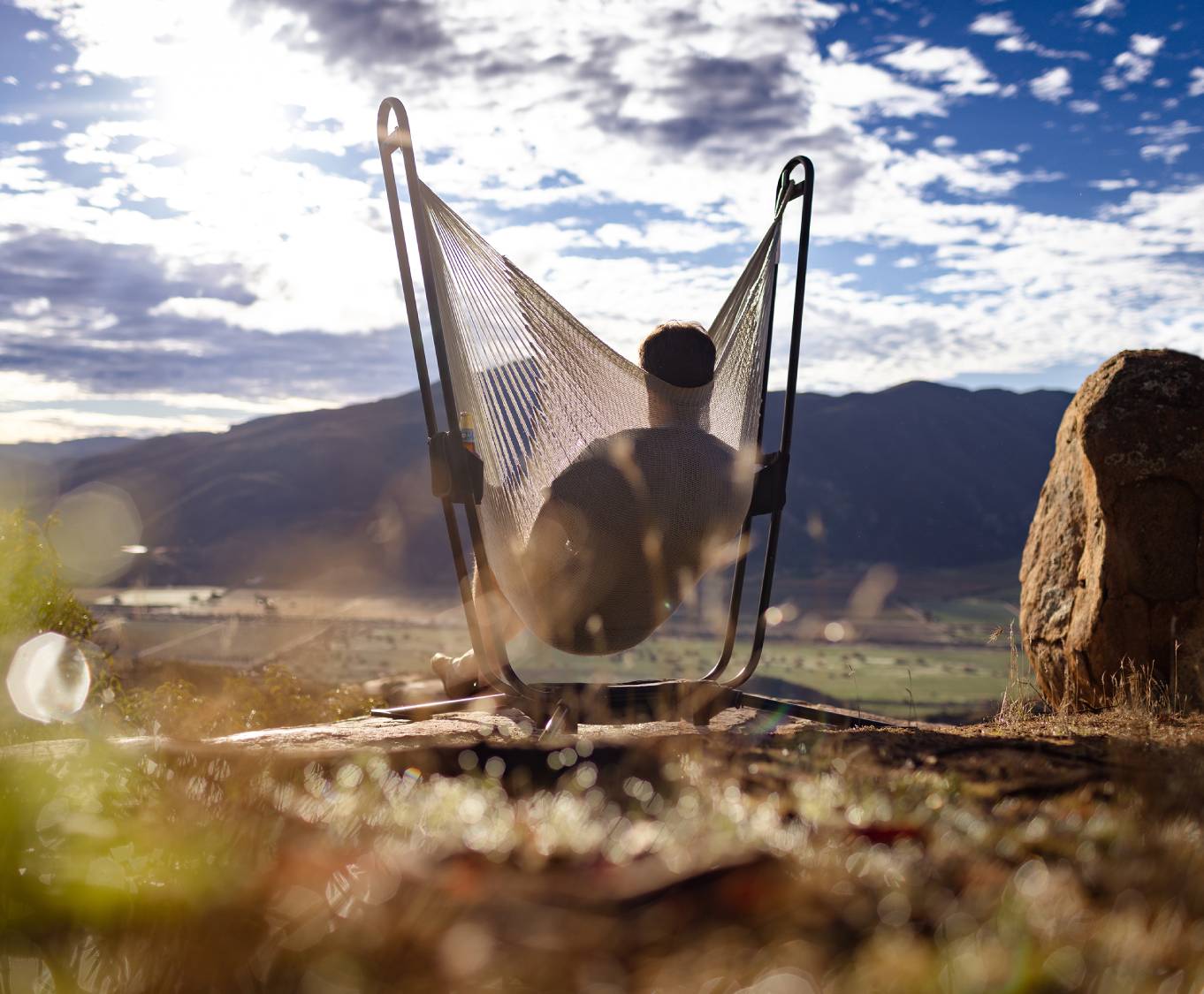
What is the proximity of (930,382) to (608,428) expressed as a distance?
98.5 metres

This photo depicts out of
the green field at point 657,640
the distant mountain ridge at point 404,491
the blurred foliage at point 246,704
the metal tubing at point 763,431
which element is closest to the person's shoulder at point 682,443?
the metal tubing at point 763,431

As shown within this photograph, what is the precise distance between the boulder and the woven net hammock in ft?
5.12

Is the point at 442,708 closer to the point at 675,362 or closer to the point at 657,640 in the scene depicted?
the point at 675,362

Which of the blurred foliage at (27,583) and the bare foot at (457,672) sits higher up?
the blurred foliage at (27,583)

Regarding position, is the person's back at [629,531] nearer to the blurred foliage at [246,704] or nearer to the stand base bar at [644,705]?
the stand base bar at [644,705]

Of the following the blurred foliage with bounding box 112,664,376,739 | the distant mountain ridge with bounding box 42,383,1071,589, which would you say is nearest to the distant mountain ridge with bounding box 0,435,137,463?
the distant mountain ridge with bounding box 42,383,1071,589

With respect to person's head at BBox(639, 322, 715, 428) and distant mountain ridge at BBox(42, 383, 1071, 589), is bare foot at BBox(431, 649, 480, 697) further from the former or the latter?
distant mountain ridge at BBox(42, 383, 1071, 589)

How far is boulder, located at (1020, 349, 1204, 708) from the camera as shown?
3582 millimetres

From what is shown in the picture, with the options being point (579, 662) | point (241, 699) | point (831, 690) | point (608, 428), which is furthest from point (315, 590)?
point (608, 428)

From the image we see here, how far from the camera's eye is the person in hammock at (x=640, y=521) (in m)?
2.98

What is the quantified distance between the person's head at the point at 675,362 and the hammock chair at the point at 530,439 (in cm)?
1

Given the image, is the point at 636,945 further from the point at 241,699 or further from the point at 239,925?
the point at 241,699

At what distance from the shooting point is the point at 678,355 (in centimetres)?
330

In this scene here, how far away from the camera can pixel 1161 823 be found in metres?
1.24
